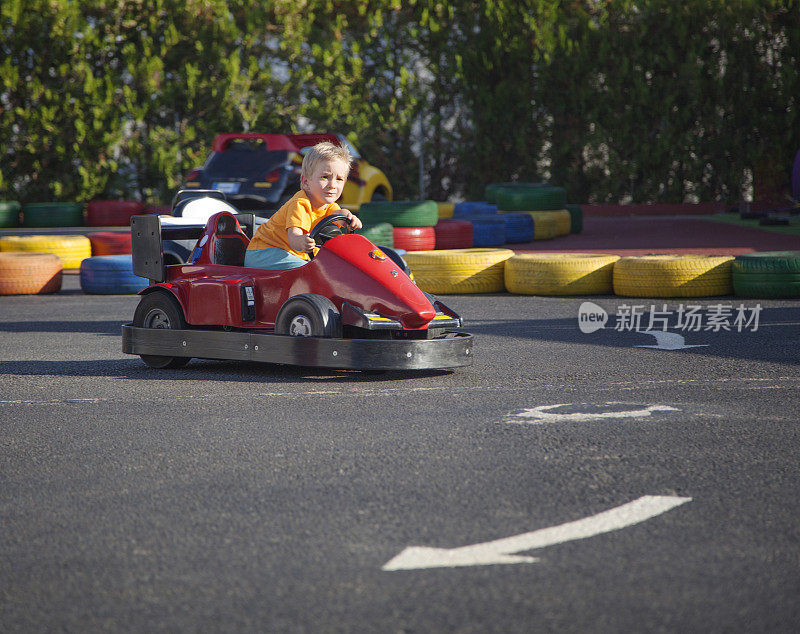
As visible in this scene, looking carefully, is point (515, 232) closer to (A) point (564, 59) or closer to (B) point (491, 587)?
(A) point (564, 59)

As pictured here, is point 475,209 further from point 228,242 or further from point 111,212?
point 228,242

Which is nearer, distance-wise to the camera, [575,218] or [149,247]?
[149,247]

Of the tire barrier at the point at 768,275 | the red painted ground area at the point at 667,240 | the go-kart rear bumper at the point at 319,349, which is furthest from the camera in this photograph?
the red painted ground area at the point at 667,240

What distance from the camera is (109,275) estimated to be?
10.4 meters

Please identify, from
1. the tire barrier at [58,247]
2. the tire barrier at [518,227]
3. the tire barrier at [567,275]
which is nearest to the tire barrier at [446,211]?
the tire barrier at [518,227]

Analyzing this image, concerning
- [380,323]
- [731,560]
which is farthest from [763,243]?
[731,560]

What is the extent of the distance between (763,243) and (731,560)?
13.0 meters

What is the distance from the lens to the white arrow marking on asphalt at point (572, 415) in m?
4.44

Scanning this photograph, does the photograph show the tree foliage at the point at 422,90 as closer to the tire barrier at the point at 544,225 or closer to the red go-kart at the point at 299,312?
the tire barrier at the point at 544,225

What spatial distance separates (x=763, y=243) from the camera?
14930 mm

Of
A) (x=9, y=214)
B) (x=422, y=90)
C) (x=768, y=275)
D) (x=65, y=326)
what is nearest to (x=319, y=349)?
(x=65, y=326)

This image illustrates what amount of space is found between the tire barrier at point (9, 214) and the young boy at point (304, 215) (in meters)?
14.1

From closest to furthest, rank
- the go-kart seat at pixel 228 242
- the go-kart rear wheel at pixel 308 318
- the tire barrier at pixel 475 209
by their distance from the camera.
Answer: the go-kart rear wheel at pixel 308 318 → the go-kart seat at pixel 228 242 → the tire barrier at pixel 475 209

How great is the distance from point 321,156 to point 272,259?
64 centimetres
